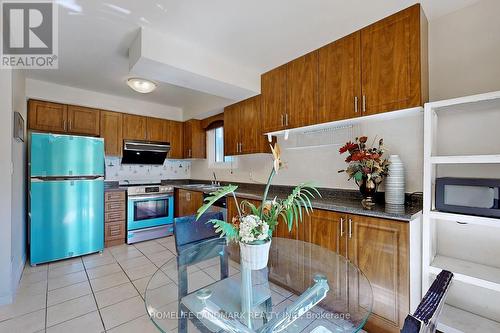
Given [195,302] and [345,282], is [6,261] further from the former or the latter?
[345,282]

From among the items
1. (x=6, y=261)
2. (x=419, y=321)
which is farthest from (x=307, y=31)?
(x=6, y=261)

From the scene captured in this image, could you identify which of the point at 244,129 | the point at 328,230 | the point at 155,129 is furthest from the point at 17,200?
the point at 328,230

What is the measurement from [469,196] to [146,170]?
4521 mm

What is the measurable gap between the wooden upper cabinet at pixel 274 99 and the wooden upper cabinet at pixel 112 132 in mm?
2566

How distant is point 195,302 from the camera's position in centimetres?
114

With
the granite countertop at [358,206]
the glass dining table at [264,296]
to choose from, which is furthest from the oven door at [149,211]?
the glass dining table at [264,296]

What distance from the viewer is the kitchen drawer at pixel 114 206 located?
3.44 meters

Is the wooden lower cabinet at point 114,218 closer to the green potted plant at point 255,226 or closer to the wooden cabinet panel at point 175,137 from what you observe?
the wooden cabinet panel at point 175,137

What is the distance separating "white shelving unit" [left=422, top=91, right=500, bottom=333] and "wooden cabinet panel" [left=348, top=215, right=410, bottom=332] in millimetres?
185

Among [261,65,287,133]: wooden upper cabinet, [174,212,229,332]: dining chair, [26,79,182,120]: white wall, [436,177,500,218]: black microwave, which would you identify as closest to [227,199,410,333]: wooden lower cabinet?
[174,212,229,332]: dining chair

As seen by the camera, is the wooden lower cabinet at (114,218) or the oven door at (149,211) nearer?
the wooden lower cabinet at (114,218)

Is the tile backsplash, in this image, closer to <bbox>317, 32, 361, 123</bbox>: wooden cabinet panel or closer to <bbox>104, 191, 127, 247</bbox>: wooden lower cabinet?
<bbox>104, 191, 127, 247</bbox>: wooden lower cabinet

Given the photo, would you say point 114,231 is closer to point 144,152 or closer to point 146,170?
point 146,170

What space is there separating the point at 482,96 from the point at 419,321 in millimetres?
1509
